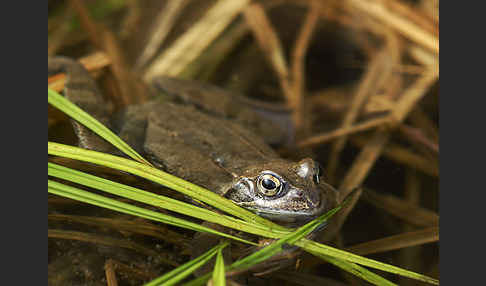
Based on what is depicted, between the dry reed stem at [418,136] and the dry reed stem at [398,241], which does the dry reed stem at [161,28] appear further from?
the dry reed stem at [398,241]

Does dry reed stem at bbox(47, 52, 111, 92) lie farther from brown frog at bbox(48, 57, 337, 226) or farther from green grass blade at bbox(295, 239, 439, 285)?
green grass blade at bbox(295, 239, 439, 285)

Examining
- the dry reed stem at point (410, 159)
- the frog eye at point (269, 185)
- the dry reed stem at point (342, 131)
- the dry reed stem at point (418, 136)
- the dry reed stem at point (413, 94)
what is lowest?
the frog eye at point (269, 185)

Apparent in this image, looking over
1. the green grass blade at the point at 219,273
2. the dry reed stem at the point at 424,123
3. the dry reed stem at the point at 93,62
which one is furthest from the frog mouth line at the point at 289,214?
the dry reed stem at the point at 93,62

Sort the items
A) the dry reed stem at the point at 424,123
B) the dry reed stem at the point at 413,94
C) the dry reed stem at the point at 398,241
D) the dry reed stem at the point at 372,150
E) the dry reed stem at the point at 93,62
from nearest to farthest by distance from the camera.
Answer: the dry reed stem at the point at 398,241 < the dry reed stem at the point at 372,150 < the dry reed stem at the point at 93,62 < the dry reed stem at the point at 424,123 < the dry reed stem at the point at 413,94

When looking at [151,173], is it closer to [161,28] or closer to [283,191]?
[283,191]

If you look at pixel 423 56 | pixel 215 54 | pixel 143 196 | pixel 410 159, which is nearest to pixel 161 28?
pixel 215 54

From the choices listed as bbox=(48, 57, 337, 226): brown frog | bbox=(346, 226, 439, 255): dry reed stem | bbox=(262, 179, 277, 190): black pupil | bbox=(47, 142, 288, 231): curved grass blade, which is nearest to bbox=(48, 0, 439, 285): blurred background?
bbox=(346, 226, 439, 255): dry reed stem
